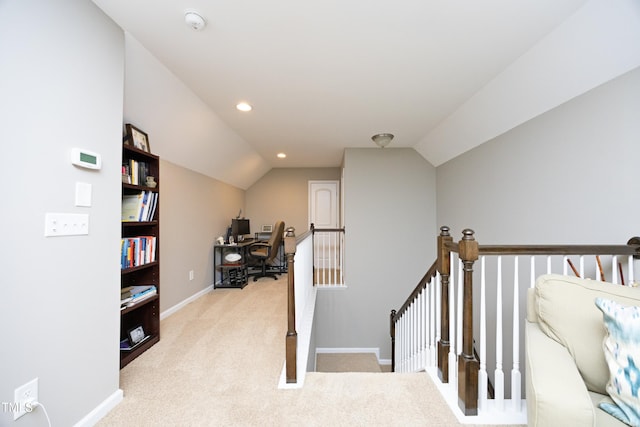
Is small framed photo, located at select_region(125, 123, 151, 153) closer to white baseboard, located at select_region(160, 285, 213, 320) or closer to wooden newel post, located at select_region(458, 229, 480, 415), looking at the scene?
white baseboard, located at select_region(160, 285, 213, 320)

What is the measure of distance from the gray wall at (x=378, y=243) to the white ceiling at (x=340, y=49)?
1394 mm

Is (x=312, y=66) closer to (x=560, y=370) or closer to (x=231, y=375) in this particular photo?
(x=560, y=370)

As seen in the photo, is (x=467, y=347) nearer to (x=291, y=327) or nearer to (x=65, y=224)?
(x=291, y=327)

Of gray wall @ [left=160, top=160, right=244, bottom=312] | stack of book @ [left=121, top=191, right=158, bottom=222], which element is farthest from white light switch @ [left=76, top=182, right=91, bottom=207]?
gray wall @ [left=160, top=160, right=244, bottom=312]

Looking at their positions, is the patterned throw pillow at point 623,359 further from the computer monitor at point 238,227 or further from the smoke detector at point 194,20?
the computer monitor at point 238,227

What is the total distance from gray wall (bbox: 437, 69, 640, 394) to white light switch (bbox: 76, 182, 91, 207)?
10.4ft

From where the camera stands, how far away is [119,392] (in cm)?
157

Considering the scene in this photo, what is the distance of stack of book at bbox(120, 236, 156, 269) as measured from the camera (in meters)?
2.00

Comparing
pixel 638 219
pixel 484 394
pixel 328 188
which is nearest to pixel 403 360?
pixel 484 394

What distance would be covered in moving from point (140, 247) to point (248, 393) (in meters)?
1.50

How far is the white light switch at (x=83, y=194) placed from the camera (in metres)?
1.33

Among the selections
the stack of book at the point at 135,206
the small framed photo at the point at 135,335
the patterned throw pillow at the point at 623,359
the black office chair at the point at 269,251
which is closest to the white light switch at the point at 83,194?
the stack of book at the point at 135,206

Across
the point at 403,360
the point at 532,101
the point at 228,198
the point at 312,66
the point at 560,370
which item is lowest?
the point at 403,360

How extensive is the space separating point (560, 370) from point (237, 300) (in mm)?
3486
